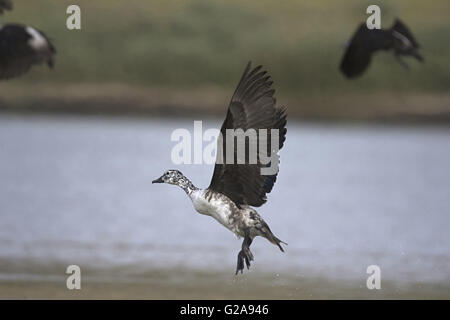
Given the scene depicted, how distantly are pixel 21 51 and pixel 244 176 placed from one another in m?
2.93

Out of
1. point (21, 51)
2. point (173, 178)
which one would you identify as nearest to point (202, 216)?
point (21, 51)

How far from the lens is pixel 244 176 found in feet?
25.9

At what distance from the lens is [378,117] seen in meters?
30.2

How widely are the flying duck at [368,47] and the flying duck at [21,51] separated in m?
3.44

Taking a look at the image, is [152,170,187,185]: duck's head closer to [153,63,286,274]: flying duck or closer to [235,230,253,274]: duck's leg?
[153,63,286,274]: flying duck

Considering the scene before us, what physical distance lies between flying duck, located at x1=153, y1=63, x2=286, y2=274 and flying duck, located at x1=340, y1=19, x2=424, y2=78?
364 centimetres

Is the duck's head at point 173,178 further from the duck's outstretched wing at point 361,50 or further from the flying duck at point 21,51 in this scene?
the duck's outstretched wing at point 361,50

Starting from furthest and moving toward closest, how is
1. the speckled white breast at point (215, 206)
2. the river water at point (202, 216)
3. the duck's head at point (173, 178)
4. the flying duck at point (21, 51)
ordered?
the river water at point (202, 216) < the flying duck at point (21, 51) < the duck's head at point (173, 178) < the speckled white breast at point (215, 206)

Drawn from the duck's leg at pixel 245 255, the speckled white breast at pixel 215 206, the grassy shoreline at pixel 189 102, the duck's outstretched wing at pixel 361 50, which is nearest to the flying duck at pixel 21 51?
the speckled white breast at pixel 215 206

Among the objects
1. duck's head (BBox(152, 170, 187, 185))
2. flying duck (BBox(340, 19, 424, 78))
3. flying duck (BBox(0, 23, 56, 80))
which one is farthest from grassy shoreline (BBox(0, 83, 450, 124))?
duck's head (BBox(152, 170, 187, 185))

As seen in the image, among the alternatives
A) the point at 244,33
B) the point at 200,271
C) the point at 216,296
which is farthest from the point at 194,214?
the point at 244,33

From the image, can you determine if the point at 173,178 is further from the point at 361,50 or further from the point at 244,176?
the point at 361,50

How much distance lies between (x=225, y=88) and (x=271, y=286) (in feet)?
71.7

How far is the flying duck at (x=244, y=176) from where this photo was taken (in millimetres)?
7676
